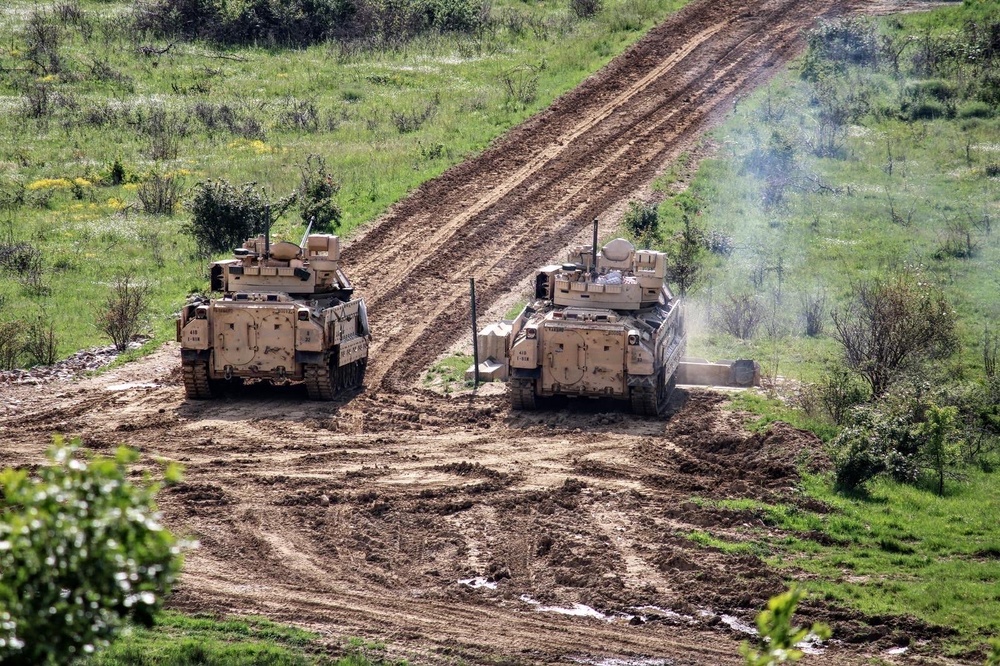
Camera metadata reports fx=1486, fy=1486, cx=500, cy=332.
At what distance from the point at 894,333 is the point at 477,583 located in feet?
33.8

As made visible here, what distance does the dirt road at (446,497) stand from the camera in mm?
15523

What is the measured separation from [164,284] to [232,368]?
8.12 metres

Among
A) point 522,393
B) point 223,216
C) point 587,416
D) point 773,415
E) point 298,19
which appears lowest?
point 587,416

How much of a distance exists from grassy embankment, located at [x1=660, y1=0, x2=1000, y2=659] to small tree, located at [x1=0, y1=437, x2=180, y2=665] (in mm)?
9327

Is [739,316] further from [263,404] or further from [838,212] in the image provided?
[263,404]

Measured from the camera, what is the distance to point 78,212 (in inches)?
1406

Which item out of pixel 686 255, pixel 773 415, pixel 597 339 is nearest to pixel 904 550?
pixel 773 415

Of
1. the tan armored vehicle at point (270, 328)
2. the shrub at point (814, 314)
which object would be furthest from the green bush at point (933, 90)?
the tan armored vehicle at point (270, 328)

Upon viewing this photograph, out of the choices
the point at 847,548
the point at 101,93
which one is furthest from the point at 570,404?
the point at 101,93

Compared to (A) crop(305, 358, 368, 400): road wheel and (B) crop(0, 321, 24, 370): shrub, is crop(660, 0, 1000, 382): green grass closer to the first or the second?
(A) crop(305, 358, 368, 400): road wheel

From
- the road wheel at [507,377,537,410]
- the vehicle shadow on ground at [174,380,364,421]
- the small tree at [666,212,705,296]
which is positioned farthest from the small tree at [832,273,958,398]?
the vehicle shadow on ground at [174,380,364,421]

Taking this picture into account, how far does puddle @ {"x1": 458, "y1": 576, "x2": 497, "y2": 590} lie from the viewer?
652 inches

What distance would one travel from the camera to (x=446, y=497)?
1959 centimetres

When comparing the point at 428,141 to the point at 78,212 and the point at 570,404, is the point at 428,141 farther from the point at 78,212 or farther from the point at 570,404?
the point at 570,404
